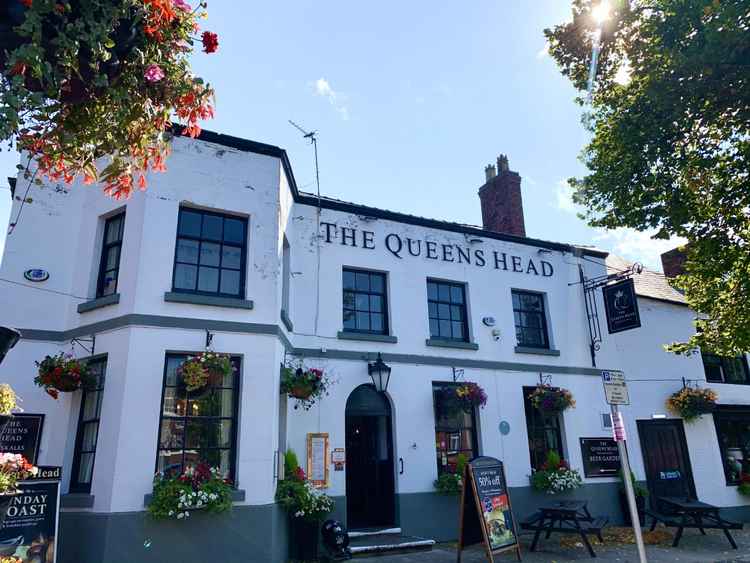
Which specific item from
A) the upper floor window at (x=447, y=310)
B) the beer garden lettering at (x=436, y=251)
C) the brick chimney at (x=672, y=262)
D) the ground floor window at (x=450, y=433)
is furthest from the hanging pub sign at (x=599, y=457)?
the brick chimney at (x=672, y=262)

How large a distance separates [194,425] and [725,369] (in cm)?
1532

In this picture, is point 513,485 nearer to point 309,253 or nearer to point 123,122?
point 309,253

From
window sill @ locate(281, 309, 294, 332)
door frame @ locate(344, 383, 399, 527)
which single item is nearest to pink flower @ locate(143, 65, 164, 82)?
window sill @ locate(281, 309, 294, 332)

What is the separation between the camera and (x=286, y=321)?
10.7 metres

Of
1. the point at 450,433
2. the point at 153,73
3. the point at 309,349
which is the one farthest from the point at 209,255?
the point at 153,73

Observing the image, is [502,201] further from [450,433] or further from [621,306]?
[450,433]

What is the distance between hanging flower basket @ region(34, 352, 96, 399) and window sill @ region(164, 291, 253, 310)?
1.69 meters

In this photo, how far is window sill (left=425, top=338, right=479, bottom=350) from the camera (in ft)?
41.3

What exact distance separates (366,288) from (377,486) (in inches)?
165

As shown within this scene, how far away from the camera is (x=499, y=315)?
13.9 m

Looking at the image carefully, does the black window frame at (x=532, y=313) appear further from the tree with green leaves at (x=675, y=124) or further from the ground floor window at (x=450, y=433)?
the tree with green leaves at (x=675, y=124)

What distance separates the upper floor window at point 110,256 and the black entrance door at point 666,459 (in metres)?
13.1

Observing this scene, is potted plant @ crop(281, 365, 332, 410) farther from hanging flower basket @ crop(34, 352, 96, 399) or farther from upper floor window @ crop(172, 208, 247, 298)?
hanging flower basket @ crop(34, 352, 96, 399)

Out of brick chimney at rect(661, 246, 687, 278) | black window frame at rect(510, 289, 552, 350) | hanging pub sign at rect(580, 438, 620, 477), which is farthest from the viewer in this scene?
brick chimney at rect(661, 246, 687, 278)
